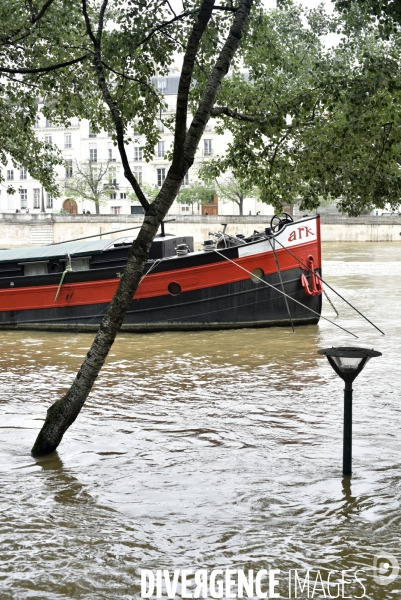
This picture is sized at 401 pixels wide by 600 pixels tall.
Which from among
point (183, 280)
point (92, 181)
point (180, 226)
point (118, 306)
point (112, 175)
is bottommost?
point (183, 280)

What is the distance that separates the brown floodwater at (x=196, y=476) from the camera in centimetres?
539

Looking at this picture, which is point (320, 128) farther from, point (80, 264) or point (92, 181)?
point (92, 181)

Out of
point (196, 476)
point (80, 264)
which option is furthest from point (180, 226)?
point (196, 476)

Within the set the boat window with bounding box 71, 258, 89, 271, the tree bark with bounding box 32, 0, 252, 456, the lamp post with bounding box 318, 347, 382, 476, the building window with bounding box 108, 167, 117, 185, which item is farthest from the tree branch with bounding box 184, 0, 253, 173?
the building window with bounding box 108, 167, 117, 185

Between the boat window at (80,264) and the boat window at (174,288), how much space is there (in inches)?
76.9

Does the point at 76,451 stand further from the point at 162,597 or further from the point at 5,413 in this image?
the point at 162,597

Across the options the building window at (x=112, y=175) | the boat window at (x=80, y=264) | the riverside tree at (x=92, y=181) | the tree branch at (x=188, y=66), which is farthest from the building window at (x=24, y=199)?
the tree branch at (x=188, y=66)

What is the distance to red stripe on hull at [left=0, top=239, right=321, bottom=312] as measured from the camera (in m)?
17.8

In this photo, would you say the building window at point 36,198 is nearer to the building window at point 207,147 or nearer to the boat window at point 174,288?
the building window at point 207,147

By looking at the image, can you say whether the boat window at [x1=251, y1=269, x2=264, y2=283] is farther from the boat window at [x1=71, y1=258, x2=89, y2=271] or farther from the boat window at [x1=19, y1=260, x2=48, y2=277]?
the boat window at [x1=19, y1=260, x2=48, y2=277]

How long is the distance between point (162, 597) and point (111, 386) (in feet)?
24.4

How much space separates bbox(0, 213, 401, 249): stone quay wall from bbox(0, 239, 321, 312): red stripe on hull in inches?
1713

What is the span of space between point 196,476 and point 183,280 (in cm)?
1075

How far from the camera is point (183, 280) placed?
Answer: 18.0m
